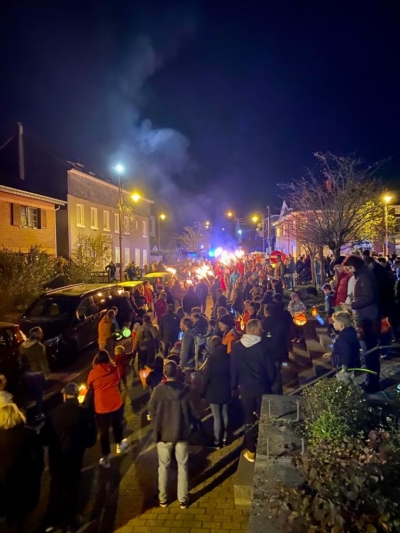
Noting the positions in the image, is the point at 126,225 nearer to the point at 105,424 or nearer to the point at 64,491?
the point at 105,424

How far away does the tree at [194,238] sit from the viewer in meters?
72.6

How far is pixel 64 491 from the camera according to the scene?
514cm

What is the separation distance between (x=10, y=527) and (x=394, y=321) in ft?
23.9

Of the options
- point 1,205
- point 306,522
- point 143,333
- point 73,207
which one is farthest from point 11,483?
point 73,207

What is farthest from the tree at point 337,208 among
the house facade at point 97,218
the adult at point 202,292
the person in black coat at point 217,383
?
the house facade at point 97,218

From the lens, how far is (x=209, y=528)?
489cm

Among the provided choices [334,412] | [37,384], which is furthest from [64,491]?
[334,412]

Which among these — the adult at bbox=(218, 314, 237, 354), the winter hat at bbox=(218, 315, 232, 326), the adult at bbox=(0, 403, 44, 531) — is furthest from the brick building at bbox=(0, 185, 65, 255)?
the adult at bbox=(0, 403, 44, 531)

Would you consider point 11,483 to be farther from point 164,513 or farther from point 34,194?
point 34,194

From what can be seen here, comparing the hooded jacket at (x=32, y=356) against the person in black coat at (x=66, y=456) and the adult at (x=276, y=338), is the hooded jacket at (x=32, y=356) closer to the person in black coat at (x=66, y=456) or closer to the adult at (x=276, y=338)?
the person in black coat at (x=66, y=456)

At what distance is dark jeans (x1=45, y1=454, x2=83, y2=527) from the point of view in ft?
16.6

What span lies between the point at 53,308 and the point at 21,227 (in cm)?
1575

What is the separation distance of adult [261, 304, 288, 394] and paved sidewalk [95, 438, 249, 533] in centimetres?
149

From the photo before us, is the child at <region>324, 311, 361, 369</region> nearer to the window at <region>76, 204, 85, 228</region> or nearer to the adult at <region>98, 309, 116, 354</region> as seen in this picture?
the adult at <region>98, 309, 116, 354</region>
